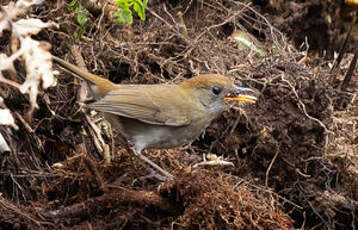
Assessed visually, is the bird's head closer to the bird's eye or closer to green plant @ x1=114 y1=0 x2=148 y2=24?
the bird's eye

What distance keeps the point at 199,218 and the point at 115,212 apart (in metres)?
0.53

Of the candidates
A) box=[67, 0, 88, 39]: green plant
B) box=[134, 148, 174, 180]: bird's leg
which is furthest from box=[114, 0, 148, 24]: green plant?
box=[134, 148, 174, 180]: bird's leg

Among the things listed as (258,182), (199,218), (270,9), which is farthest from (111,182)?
(270,9)

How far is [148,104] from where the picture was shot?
159 inches

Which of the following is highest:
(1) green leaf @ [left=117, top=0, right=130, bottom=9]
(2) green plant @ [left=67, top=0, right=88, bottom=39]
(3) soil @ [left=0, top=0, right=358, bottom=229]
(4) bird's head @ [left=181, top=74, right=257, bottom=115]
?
(1) green leaf @ [left=117, top=0, right=130, bottom=9]

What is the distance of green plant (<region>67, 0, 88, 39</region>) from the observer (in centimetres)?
468

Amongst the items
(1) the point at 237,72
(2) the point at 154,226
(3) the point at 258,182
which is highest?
(1) the point at 237,72

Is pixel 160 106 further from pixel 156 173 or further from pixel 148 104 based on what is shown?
pixel 156 173

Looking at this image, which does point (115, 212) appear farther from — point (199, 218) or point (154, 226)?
point (199, 218)

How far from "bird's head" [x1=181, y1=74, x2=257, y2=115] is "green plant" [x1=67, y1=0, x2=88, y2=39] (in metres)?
1.18

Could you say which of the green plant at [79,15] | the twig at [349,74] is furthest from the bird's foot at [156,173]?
the twig at [349,74]

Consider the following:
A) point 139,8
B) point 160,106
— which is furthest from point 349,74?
point 160,106

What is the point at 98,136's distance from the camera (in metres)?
4.31

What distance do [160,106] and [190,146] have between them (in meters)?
0.69
